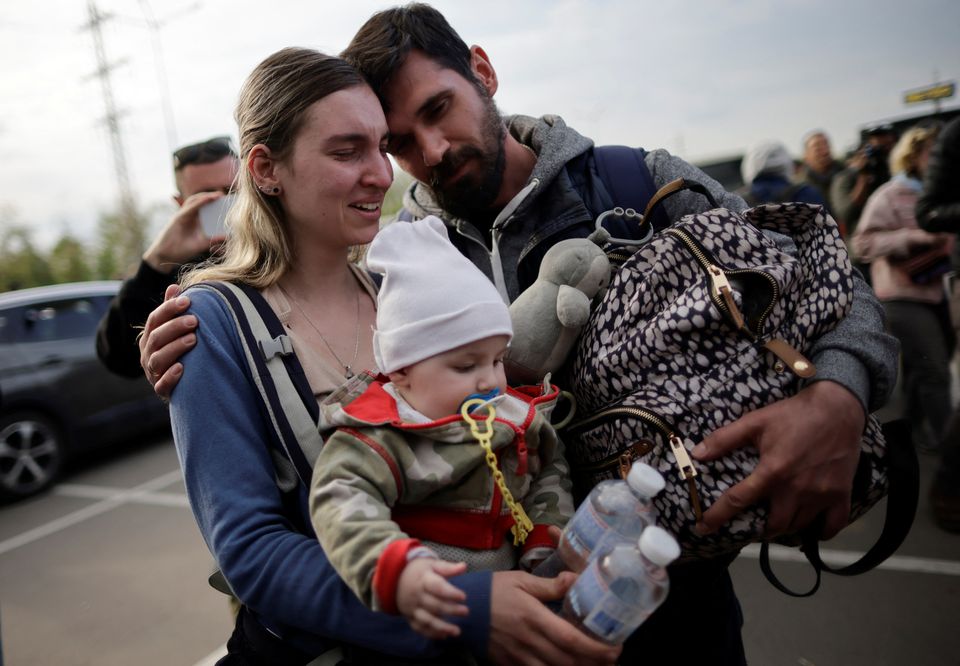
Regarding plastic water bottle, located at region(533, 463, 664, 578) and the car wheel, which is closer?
plastic water bottle, located at region(533, 463, 664, 578)

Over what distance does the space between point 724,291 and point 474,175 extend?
0.95m

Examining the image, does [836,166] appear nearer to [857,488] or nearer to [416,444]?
[857,488]

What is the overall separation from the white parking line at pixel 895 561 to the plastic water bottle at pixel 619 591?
230cm

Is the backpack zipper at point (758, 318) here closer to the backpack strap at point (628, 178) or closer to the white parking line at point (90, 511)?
the backpack strap at point (628, 178)

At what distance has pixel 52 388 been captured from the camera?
19.1 feet

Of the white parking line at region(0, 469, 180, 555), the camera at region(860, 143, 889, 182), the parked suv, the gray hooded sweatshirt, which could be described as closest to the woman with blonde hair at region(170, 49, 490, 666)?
the gray hooded sweatshirt

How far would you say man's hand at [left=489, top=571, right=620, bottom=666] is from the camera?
108 centimetres

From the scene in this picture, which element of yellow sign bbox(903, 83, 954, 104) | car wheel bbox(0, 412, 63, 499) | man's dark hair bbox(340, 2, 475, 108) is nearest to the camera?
man's dark hair bbox(340, 2, 475, 108)

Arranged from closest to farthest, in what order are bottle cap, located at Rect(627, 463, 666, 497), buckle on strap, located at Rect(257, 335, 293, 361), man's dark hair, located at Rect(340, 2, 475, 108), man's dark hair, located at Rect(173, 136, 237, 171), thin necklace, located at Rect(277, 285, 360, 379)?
bottle cap, located at Rect(627, 463, 666, 497) < buckle on strap, located at Rect(257, 335, 293, 361) < thin necklace, located at Rect(277, 285, 360, 379) < man's dark hair, located at Rect(340, 2, 475, 108) < man's dark hair, located at Rect(173, 136, 237, 171)

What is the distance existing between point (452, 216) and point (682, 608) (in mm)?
1359

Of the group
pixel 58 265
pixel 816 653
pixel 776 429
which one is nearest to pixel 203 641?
pixel 816 653

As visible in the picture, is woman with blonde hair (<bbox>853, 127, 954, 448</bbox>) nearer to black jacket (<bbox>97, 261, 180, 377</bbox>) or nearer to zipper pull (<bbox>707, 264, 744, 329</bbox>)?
zipper pull (<bbox>707, 264, 744, 329</bbox>)

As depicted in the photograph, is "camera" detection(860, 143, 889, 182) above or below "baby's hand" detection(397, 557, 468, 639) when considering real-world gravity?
above

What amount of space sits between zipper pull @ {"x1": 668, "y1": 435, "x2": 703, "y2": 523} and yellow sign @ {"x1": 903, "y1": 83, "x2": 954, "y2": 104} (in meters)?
8.85
